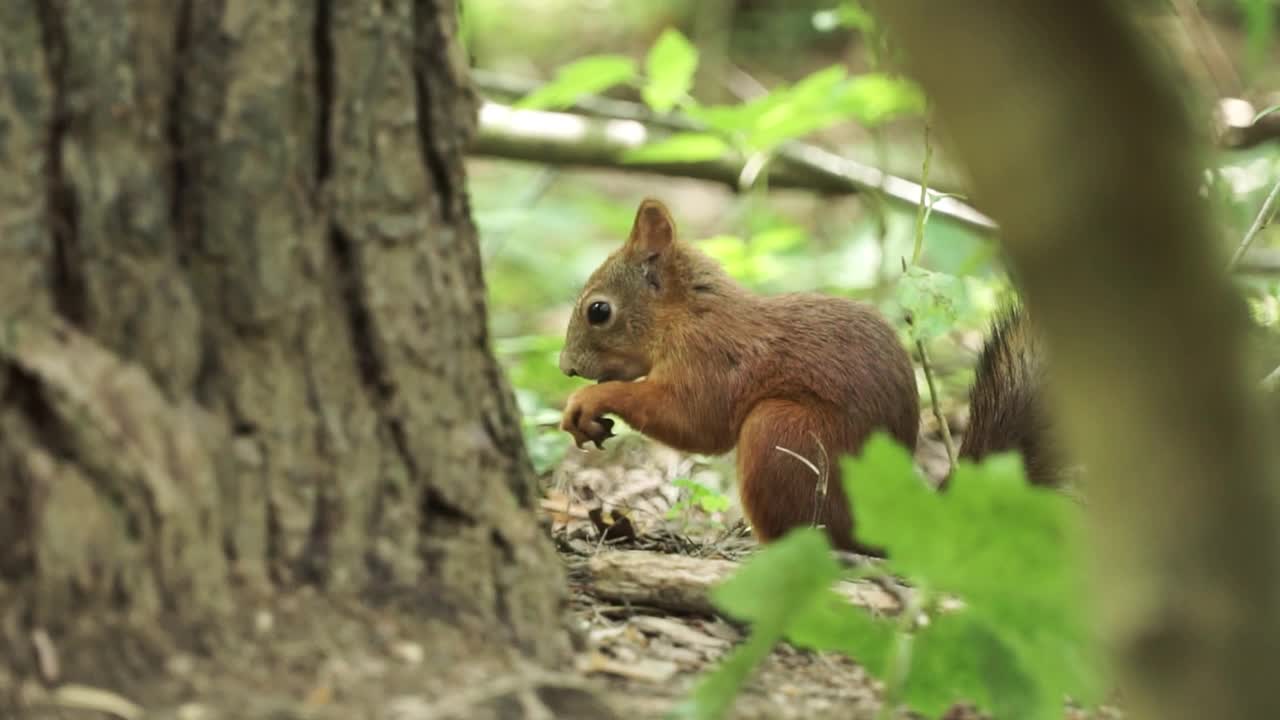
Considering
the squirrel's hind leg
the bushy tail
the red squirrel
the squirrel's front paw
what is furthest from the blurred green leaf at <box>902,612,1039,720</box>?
the squirrel's front paw

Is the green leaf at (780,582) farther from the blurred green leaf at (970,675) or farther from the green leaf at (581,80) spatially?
the green leaf at (581,80)

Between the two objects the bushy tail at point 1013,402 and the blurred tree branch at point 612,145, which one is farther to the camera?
the blurred tree branch at point 612,145

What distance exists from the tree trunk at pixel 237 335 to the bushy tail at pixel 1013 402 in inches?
56.9

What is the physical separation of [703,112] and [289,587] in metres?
2.61

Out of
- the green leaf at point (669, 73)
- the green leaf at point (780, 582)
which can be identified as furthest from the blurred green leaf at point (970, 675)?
the green leaf at point (669, 73)

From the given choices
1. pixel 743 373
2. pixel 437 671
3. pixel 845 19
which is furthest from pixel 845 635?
pixel 845 19

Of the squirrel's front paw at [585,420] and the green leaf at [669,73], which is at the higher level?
the green leaf at [669,73]

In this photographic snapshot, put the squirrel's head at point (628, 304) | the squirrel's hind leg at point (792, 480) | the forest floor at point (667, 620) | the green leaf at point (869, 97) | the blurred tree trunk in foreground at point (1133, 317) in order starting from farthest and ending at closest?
the green leaf at point (869, 97)
the squirrel's head at point (628, 304)
the squirrel's hind leg at point (792, 480)
the forest floor at point (667, 620)
the blurred tree trunk in foreground at point (1133, 317)

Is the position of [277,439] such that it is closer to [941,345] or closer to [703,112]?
[703,112]

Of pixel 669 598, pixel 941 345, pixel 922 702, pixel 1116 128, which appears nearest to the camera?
pixel 1116 128

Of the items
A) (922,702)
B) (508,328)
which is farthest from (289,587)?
(508,328)

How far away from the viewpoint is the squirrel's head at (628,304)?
352 cm

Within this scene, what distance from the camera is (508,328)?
6.38 meters

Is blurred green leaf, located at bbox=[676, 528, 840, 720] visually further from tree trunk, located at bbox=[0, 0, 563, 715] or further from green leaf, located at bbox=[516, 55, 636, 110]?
green leaf, located at bbox=[516, 55, 636, 110]
